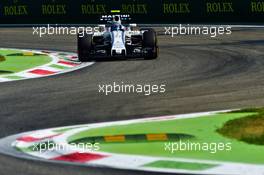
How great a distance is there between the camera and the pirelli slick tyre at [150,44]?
21.7 meters

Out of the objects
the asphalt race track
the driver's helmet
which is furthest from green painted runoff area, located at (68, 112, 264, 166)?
the driver's helmet

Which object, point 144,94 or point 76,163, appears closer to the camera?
point 76,163

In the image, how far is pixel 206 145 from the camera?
11203mm

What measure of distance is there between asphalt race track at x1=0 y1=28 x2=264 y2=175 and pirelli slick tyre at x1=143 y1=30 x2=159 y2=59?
0.18 m

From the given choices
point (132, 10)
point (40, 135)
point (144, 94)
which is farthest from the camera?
point (132, 10)

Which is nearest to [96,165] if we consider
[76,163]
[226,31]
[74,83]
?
[76,163]

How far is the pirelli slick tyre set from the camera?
71.3 ft

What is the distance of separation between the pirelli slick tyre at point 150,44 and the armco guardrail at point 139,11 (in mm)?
12797

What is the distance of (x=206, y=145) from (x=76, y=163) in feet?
6.17

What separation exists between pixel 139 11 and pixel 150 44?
545 inches

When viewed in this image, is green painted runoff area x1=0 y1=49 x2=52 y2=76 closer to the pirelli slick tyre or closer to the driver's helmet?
the driver's helmet

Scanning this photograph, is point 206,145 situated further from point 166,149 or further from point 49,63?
point 49,63

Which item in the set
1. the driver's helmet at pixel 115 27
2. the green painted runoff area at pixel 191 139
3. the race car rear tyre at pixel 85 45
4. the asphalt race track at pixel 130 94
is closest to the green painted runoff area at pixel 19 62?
the race car rear tyre at pixel 85 45

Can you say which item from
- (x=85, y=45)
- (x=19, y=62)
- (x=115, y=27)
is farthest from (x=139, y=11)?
(x=85, y=45)
